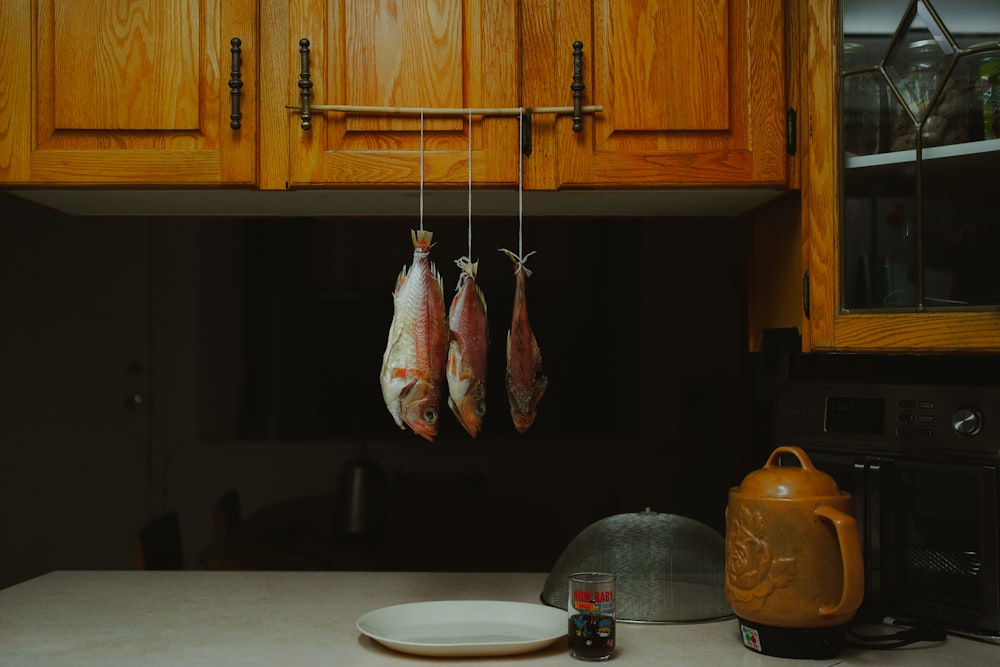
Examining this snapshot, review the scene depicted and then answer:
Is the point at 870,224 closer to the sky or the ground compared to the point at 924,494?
closer to the sky

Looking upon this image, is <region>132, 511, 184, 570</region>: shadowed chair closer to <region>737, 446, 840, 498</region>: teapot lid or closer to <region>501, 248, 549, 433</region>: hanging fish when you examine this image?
<region>501, 248, 549, 433</region>: hanging fish

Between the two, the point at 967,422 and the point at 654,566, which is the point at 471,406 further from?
the point at 967,422

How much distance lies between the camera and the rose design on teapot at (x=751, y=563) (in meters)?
1.35

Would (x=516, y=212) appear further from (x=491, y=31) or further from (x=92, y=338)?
(x=92, y=338)

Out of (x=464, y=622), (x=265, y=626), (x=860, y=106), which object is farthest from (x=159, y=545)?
(x=860, y=106)

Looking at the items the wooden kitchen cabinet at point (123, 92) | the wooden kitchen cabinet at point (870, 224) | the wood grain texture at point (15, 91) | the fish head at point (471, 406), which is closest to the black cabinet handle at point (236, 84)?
the wooden kitchen cabinet at point (123, 92)

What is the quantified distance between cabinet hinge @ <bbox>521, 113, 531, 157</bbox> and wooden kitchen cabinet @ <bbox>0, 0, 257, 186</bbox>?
0.46 m

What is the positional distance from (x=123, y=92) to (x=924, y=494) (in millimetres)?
1505

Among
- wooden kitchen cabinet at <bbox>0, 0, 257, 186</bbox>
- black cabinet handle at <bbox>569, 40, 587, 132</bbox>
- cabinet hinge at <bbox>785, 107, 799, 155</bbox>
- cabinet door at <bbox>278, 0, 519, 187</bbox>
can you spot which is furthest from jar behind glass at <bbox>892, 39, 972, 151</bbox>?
wooden kitchen cabinet at <bbox>0, 0, 257, 186</bbox>

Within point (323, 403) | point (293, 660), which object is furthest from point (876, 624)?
point (323, 403)

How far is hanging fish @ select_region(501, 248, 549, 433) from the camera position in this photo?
1488 mm

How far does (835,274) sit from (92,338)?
1.60 meters

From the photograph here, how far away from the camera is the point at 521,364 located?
1.49 metres

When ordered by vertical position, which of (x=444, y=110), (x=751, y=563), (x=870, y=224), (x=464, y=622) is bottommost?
(x=464, y=622)
